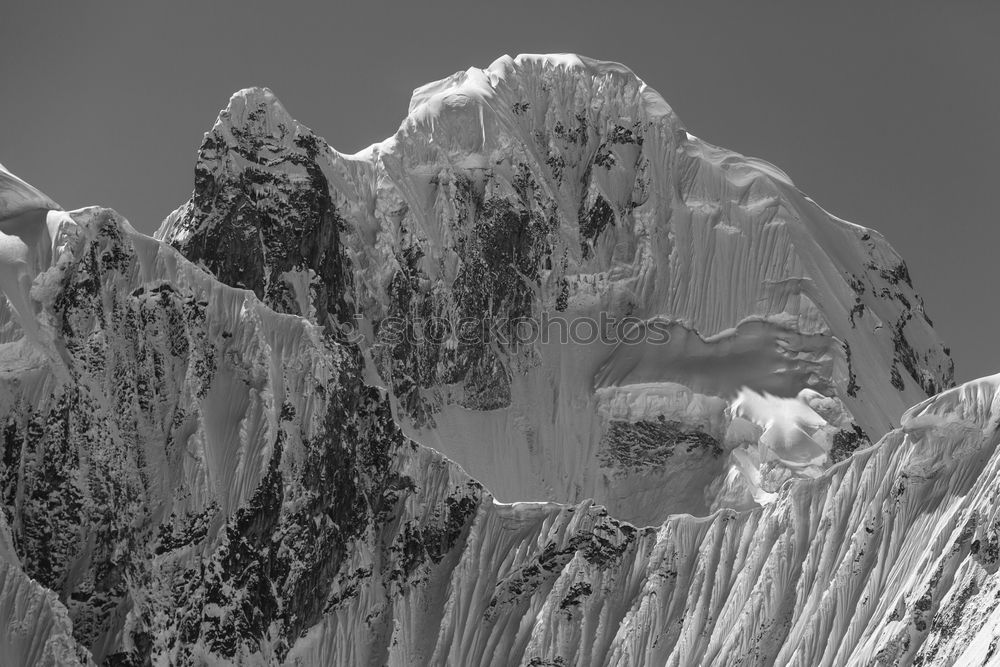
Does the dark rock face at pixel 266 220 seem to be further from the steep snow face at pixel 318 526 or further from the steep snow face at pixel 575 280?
the steep snow face at pixel 318 526

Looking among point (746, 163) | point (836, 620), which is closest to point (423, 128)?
point (746, 163)

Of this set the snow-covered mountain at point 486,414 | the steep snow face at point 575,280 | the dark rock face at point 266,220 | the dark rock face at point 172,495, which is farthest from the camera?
the steep snow face at point 575,280

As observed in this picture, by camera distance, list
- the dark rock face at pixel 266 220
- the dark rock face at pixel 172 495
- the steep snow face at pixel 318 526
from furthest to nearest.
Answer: the dark rock face at pixel 266 220 < the dark rock face at pixel 172 495 < the steep snow face at pixel 318 526

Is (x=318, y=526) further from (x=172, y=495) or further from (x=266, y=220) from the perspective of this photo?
(x=266, y=220)

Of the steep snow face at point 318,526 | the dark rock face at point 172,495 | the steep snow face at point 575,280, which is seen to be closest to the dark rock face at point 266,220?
the steep snow face at point 575,280

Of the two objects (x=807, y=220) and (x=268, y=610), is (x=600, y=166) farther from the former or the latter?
(x=268, y=610)

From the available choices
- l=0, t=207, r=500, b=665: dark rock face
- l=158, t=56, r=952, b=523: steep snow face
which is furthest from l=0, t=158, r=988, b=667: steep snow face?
l=158, t=56, r=952, b=523: steep snow face
